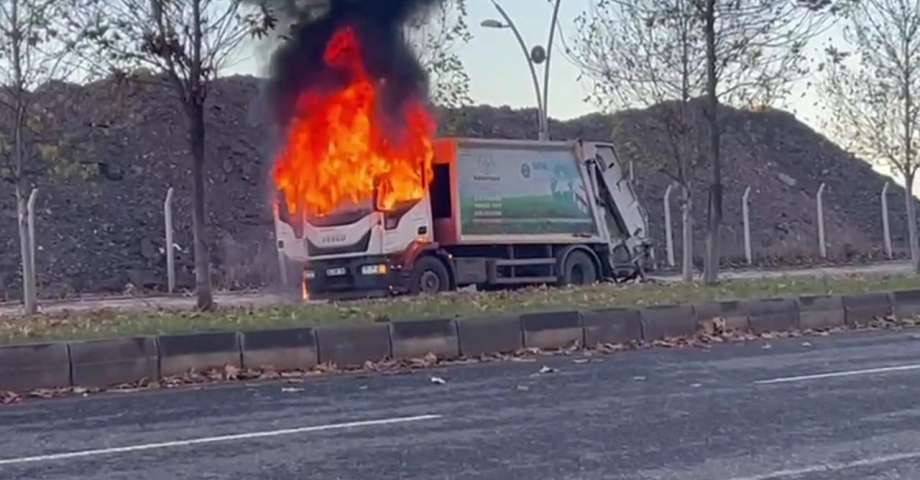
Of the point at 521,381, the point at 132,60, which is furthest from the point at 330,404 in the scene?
the point at 132,60

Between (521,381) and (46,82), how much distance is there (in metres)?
9.75

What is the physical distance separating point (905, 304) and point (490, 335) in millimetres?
7226

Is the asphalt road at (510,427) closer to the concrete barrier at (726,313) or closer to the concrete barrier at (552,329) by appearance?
the concrete barrier at (552,329)

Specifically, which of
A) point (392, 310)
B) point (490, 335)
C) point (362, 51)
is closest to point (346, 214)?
point (362, 51)

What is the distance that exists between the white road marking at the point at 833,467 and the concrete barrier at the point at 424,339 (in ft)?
23.5

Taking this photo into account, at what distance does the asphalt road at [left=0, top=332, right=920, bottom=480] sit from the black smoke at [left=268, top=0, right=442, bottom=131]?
717 centimetres

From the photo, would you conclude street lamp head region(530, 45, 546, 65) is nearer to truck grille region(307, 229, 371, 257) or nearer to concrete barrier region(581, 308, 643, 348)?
truck grille region(307, 229, 371, 257)

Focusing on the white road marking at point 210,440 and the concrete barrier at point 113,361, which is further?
the concrete barrier at point 113,361

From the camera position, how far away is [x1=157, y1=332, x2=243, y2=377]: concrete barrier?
12891mm

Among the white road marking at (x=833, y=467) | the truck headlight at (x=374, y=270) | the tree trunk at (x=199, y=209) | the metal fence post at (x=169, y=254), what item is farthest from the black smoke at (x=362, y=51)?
the white road marking at (x=833, y=467)

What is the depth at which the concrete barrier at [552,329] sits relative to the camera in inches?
607

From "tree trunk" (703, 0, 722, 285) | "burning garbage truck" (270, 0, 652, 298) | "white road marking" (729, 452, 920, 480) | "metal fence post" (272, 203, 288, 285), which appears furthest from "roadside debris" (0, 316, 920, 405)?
"metal fence post" (272, 203, 288, 285)

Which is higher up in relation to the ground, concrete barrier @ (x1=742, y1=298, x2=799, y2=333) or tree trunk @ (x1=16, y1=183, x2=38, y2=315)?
tree trunk @ (x1=16, y1=183, x2=38, y2=315)

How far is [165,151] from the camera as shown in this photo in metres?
38.7
